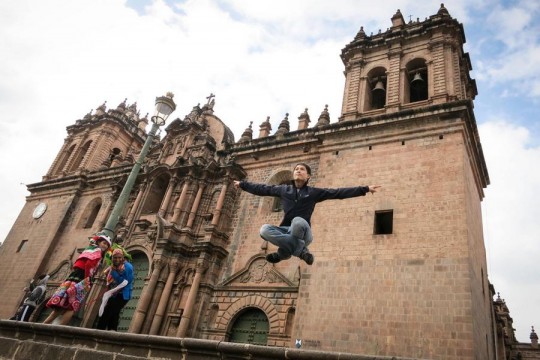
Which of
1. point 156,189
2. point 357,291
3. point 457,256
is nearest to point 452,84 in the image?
point 457,256

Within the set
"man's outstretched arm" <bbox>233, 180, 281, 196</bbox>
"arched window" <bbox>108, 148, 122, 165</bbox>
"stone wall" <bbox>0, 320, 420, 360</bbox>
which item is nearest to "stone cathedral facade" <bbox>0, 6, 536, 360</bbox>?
"stone wall" <bbox>0, 320, 420, 360</bbox>

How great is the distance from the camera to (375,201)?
11047mm

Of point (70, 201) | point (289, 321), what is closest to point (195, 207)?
point (289, 321)

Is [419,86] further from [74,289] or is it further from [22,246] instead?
[22,246]

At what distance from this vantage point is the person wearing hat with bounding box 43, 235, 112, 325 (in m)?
5.61

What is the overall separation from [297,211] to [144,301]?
972cm

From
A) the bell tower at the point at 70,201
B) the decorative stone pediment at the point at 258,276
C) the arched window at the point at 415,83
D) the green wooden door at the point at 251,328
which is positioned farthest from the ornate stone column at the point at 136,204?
the arched window at the point at 415,83

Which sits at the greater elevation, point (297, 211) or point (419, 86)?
point (419, 86)

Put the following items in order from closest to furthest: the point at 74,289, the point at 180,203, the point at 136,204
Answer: the point at 74,289, the point at 180,203, the point at 136,204

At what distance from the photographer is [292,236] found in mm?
4281

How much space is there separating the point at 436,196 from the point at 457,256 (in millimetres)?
1773

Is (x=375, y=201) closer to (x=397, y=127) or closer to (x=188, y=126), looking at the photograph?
(x=397, y=127)

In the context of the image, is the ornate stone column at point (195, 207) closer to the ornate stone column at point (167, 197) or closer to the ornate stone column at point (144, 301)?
the ornate stone column at point (167, 197)

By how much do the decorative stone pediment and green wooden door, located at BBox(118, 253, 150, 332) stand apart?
3.23 m
